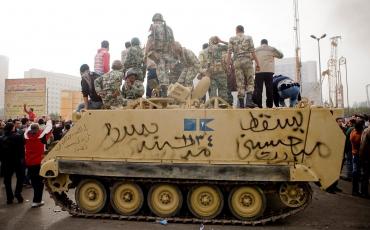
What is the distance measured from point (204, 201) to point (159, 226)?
1.00 m

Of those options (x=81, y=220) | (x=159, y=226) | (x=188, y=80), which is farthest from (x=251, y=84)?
(x=81, y=220)

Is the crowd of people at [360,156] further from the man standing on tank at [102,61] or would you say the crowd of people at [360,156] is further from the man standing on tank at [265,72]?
the man standing on tank at [102,61]

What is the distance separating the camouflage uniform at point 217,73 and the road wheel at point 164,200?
147 inches

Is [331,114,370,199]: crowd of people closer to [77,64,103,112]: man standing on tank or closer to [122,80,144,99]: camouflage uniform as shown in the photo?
[122,80,144,99]: camouflage uniform

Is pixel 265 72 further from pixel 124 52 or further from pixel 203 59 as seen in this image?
pixel 124 52

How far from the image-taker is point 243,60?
388 inches

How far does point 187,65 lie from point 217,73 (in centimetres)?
105

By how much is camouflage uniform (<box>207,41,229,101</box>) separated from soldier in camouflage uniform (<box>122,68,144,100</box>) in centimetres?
228

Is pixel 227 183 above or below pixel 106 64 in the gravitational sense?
below

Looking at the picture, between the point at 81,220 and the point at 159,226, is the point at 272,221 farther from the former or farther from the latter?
the point at 81,220

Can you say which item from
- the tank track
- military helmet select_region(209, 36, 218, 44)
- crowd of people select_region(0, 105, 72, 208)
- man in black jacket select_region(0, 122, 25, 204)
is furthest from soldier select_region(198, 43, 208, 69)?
man in black jacket select_region(0, 122, 25, 204)

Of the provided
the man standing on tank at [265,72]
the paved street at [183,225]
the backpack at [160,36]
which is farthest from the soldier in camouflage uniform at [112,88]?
the man standing on tank at [265,72]

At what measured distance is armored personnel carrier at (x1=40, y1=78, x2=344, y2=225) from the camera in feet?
24.3

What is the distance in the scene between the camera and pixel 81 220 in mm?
8062
